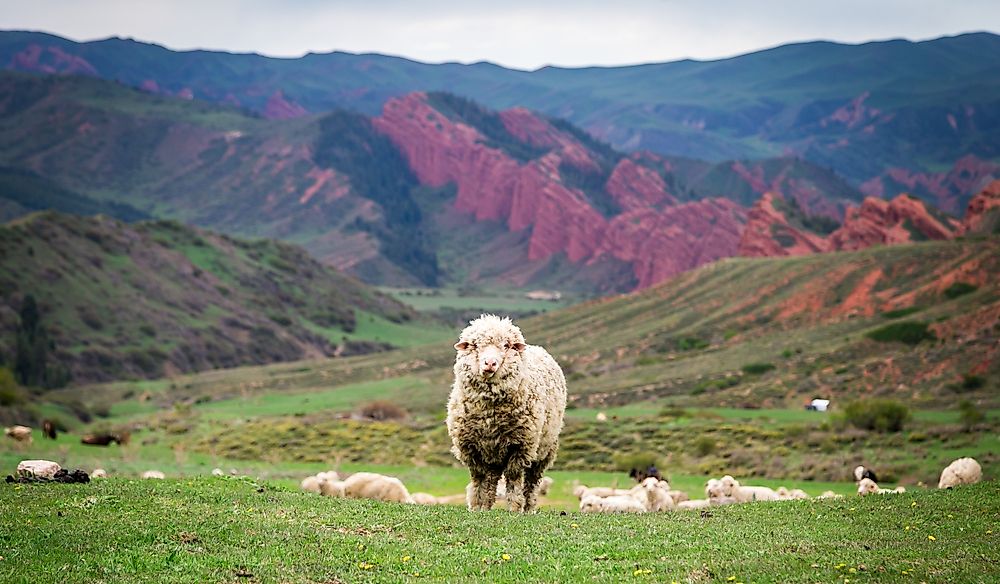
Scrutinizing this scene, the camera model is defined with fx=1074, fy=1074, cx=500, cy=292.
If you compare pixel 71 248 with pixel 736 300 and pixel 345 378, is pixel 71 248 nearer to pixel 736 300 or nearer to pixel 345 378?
pixel 345 378

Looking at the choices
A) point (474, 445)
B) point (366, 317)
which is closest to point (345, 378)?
point (366, 317)

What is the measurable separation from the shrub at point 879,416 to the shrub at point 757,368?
2205 centimetres

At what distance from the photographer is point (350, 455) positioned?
46.9 meters

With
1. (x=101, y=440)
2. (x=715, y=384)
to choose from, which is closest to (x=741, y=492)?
(x=101, y=440)

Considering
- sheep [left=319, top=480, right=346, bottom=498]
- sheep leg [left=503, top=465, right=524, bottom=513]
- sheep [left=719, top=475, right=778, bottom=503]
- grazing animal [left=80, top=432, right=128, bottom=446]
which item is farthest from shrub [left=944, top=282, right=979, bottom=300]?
sheep leg [left=503, top=465, right=524, bottom=513]

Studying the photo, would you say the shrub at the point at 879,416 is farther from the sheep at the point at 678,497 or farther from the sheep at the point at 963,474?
the sheep at the point at 678,497

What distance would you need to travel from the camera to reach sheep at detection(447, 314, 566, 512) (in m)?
18.2

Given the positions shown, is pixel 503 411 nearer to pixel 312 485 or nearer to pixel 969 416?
pixel 312 485

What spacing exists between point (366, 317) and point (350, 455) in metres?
116

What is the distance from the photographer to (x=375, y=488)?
2491cm

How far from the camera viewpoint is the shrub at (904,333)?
64.0 metres

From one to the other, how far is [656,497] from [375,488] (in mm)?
6499

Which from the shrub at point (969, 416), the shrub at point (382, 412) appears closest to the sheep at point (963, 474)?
the shrub at point (969, 416)

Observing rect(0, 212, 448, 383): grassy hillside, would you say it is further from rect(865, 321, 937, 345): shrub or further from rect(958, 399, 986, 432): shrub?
rect(958, 399, 986, 432): shrub
